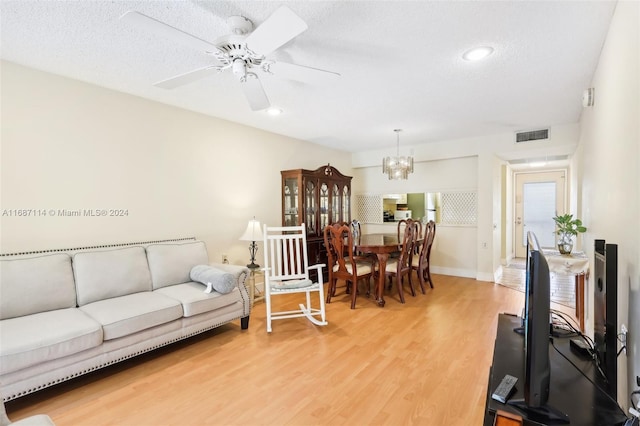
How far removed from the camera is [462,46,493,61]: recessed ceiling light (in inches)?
89.7

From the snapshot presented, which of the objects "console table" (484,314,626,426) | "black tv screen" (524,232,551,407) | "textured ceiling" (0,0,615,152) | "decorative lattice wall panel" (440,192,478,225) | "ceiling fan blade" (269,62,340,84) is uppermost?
"textured ceiling" (0,0,615,152)

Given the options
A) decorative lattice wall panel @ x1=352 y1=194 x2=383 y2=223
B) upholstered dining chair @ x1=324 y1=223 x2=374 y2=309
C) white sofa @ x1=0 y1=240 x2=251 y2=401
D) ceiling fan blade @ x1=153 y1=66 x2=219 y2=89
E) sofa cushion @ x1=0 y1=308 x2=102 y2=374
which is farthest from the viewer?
decorative lattice wall panel @ x1=352 y1=194 x2=383 y2=223

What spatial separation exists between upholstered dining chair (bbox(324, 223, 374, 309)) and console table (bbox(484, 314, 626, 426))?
6.81 feet

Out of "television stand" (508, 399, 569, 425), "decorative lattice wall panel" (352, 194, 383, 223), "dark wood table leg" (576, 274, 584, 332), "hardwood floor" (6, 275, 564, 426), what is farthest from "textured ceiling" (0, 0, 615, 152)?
"decorative lattice wall panel" (352, 194, 383, 223)

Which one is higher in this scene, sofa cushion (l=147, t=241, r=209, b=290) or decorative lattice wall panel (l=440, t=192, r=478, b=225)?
decorative lattice wall panel (l=440, t=192, r=478, b=225)

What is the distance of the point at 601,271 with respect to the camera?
4.81ft

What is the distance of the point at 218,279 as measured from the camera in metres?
2.92

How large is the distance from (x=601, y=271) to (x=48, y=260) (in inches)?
141

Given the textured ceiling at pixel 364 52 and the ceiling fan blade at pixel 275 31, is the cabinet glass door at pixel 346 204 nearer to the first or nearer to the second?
the textured ceiling at pixel 364 52

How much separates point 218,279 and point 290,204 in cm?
223

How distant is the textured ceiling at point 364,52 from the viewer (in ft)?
6.02

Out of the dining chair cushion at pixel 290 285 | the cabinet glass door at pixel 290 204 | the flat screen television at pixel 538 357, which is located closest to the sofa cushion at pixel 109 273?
the dining chair cushion at pixel 290 285

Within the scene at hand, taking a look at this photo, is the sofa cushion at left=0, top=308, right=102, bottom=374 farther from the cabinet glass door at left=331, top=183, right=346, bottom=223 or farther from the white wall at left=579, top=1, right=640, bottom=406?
the cabinet glass door at left=331, top=183, right=346, bottom=223

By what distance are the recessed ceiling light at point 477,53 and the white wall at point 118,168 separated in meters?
2.91
